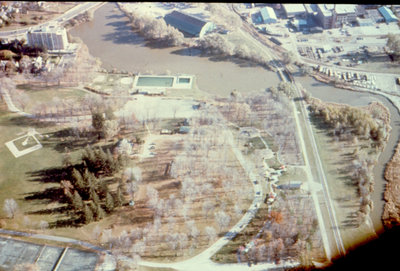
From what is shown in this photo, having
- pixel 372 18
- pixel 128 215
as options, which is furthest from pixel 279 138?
pixel 372 18

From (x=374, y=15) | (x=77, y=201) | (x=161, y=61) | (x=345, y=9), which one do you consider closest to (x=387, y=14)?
(x=374, y=15)

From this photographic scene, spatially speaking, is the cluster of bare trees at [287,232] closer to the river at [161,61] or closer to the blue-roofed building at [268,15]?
the river at [161,61]

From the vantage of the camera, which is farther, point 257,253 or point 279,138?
point 279,138

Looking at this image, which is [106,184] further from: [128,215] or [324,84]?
[324,84]

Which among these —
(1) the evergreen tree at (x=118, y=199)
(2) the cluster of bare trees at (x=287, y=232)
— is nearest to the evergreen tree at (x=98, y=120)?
(1) the evergreen tree at (x=118, y=199)

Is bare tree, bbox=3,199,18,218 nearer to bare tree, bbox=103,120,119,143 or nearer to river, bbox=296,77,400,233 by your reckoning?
bare tree, bbox=103,120,119,143

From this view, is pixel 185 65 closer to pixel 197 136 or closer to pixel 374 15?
pixel 197 136
